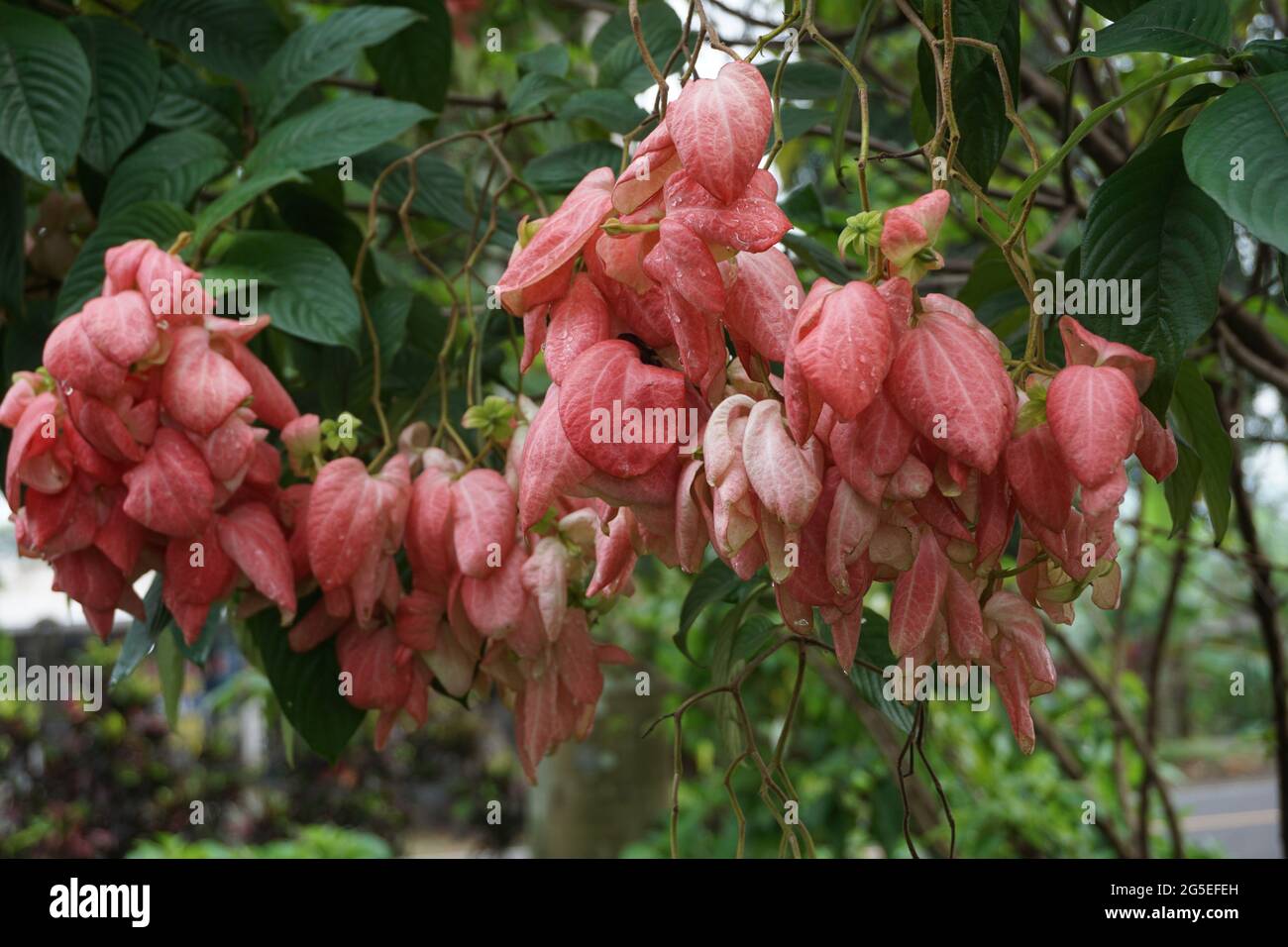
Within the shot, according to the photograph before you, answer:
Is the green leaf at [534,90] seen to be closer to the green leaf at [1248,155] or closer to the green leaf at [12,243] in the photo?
the green leaf at [12,243]

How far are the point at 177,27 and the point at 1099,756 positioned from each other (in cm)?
220

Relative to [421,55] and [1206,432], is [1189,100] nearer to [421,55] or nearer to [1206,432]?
[1206,432]

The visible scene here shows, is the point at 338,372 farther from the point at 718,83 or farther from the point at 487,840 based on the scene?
the point at 487,840

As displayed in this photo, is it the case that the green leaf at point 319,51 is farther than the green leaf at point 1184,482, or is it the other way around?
the green leaf at point 319,51

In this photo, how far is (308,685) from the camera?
0.86 meters

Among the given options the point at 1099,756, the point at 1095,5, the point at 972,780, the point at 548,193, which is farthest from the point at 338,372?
the point at 1099,756

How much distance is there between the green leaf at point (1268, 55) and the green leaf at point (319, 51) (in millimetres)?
644

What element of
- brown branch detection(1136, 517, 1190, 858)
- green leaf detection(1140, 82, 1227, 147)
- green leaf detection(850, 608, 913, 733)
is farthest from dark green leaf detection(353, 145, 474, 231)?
brown branch detection(1136, 517, 1190, 858)

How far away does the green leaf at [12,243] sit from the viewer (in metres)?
0.98

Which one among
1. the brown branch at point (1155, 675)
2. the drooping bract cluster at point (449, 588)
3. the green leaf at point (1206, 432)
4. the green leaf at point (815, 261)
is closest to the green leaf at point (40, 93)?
the drooping bract cluster at point (449, 588)

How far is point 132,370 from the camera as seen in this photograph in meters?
0.71

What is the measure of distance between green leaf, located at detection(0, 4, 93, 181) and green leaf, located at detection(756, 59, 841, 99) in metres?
0.54

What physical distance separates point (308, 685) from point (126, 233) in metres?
0.36

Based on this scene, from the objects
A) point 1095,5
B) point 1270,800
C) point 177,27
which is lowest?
point 1270,800
